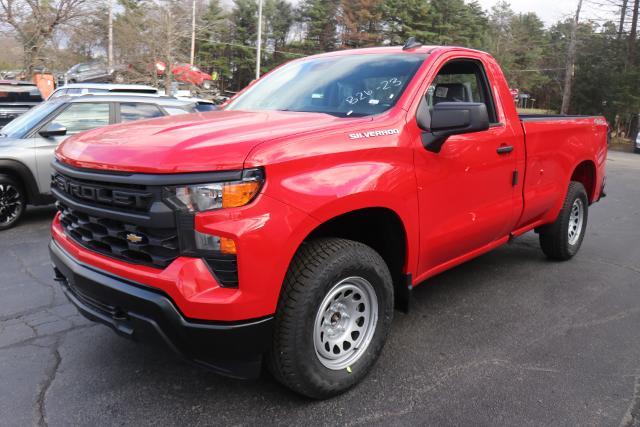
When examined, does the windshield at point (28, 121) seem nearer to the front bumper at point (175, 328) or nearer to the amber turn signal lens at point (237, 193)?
the front bumper at point (175, 328)

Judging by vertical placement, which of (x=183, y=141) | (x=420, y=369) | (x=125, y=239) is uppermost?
(x=183, y=141)

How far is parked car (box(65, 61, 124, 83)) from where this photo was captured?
24747 millimetres

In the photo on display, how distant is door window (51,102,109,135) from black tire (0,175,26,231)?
99cm

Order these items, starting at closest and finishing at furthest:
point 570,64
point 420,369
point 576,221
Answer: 1. point 420,369
2. point 576,221
3. point 570,64

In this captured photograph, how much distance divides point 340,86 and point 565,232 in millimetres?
3039

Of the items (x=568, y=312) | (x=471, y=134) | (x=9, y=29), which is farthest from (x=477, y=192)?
(x=9, y=29)

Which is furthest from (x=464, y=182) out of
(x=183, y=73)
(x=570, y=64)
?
(x=570, y=64)

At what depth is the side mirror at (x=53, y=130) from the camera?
6.81m

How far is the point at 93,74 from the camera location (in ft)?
82.5

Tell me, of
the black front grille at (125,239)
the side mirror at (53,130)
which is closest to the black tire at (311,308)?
the black front grille at (125,239)

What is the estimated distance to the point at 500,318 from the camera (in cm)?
411

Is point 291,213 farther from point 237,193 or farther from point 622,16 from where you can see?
point 622,16

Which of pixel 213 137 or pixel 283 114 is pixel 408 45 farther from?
pixel 213 137

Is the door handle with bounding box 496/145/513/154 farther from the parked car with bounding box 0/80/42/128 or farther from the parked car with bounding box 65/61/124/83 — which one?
the parked car with bounding box 65/61/124/83
